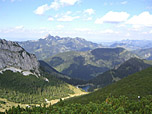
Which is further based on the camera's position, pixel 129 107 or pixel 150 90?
pixel 150 90

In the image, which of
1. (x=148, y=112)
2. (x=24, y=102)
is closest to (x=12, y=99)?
(x=24, y=102)

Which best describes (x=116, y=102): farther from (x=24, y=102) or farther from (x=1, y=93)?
(x=1, y=93)

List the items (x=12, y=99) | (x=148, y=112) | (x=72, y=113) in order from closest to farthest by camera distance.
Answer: (x=148, y=112)
(x=72, y=113)
(x=12, y=99)

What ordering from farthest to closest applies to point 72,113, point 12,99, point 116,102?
point 12,99 → point 116,102 → point 72,113

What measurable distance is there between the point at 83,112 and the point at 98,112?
10.4 metres

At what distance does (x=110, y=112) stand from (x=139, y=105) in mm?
22993

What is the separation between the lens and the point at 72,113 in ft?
263

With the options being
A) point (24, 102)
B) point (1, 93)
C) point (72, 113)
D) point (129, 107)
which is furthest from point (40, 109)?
point (1, 93)

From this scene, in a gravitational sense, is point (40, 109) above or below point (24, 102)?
above

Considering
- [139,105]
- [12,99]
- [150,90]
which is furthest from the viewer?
Result: [12,99]

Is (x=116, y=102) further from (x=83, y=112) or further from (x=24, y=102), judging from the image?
(x=24, y=102)

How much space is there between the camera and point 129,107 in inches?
3346

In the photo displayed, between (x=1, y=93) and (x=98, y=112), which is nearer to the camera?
(x=98, y=112)

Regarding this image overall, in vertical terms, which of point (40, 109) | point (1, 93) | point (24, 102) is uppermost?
point (40, 109)
